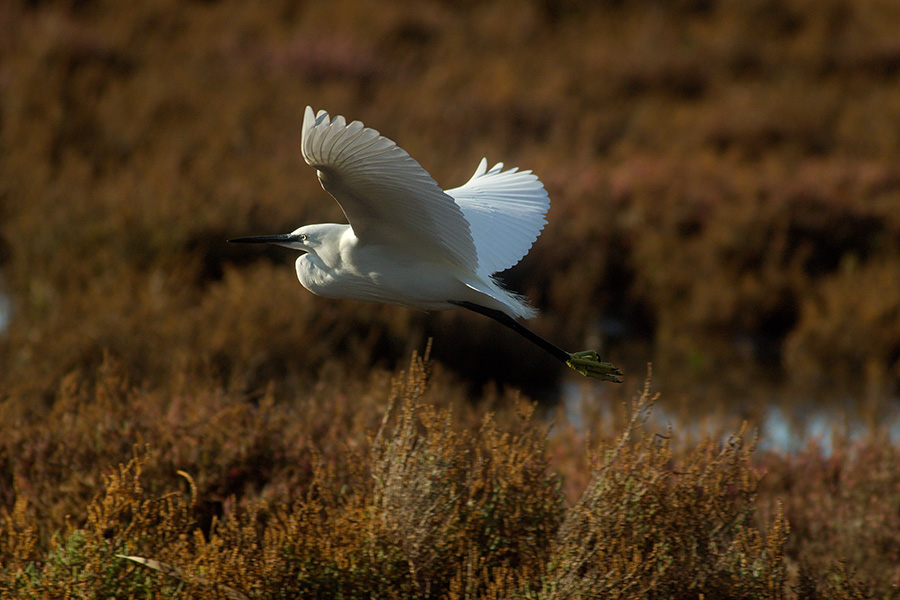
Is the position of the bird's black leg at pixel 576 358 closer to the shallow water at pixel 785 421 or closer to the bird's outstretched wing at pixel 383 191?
the bird's outstretched wing at pixel 383 191

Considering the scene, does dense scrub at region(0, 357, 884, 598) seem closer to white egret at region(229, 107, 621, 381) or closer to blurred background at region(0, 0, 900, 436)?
white egret at region(229, 107, 621, 381)

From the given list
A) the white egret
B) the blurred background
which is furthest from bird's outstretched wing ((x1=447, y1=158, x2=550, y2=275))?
the blurred background

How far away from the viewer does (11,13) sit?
10648 mm

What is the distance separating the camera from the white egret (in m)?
2.40

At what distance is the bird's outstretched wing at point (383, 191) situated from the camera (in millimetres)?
2330

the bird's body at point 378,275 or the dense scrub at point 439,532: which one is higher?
the bird's body at point 378,275

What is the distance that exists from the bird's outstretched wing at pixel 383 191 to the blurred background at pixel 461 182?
1.58 meters

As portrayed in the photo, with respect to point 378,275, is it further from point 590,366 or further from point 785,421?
point 785,421

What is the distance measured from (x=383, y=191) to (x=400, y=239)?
10.8 inches

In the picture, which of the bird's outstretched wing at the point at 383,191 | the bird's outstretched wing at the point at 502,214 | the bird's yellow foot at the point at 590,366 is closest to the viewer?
the bird's outstretched wing at the point at 383,191

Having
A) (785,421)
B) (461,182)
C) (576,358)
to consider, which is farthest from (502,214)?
(461,182)

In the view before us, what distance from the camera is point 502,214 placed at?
334 cm

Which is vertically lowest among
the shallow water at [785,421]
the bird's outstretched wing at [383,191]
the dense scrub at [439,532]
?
the dense scrub at [439,532]

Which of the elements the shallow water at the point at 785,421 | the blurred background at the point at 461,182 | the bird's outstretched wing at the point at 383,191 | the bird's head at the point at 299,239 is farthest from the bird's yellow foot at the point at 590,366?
the blurred background at the point at 461,182
